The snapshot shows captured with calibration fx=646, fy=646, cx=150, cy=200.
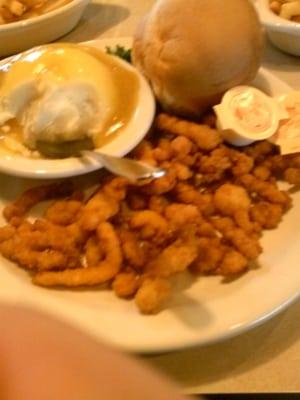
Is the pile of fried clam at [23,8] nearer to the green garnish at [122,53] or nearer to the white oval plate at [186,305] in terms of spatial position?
the green garnish at [122,53]

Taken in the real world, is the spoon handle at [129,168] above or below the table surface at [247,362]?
above

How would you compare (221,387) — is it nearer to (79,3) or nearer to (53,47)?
(53,47)

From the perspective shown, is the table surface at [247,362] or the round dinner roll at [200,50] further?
the round dinner roll at [200,50]

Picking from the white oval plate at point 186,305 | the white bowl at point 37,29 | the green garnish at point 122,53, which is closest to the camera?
the white oval plate at point 186,305

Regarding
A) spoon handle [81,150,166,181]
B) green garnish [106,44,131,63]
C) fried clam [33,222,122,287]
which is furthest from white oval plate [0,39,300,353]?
green garnish [106,44,131,63]

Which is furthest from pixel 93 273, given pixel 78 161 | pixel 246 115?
pixel 246 115

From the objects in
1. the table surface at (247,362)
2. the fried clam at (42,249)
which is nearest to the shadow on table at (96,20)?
the fried clam at (42,249)
